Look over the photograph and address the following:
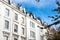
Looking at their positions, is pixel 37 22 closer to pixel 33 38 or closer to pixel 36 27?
pixel 36 27

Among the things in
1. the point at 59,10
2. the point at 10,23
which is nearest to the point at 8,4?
the point at 10,23

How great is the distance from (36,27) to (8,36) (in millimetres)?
13100

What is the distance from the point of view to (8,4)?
3575 cm

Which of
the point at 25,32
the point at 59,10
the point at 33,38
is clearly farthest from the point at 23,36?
the point at 59,10

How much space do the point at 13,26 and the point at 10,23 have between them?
122 centimetres

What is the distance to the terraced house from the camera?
3369cm

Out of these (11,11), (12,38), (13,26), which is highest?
(11,11)

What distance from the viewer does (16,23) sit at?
37688 mm

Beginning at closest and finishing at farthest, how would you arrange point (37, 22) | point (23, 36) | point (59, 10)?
point (59, 10) → point (23, 36) → point (37, 22)

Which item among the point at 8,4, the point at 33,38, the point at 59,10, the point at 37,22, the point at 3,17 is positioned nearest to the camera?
the point at 59,10

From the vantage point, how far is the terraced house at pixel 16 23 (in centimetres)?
3369

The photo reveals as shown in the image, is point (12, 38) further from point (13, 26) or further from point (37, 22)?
point (37, 22)

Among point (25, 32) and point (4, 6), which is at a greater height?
point (4, 6)

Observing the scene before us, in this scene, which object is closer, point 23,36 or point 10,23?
point 10,23
